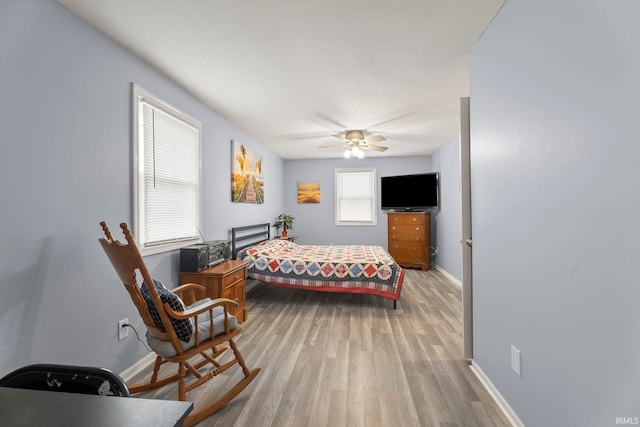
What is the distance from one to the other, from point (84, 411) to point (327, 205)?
6278 mm

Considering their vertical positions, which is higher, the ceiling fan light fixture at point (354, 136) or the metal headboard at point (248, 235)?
the ceiling fan light fixture at point (354, 136)

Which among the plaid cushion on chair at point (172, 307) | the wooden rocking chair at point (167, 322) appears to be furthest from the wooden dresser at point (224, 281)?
the plaid cushion on chair at point (172, 307)

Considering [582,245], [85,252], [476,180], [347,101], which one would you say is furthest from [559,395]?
[347,101]

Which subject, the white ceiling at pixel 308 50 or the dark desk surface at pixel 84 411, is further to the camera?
the white ceiling at pixel 308 50

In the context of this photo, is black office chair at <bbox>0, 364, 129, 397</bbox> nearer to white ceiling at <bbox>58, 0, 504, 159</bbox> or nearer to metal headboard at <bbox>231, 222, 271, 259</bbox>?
white ceiling at <bbox>58, 0, 504, 159</bbox>

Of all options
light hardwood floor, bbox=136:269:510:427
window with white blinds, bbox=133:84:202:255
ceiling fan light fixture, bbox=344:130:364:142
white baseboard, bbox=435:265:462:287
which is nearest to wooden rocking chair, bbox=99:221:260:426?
light hardwood floor, bbox=136:269:510:427

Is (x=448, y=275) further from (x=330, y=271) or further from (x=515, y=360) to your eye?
(x=515, y=360)

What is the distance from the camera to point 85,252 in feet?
6.35

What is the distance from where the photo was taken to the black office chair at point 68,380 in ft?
2.80

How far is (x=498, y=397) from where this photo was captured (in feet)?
6.04

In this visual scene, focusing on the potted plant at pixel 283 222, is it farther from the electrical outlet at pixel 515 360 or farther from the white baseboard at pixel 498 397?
the electrical outlet at pixel 515 360

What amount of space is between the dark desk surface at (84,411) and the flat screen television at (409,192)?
5.92 m

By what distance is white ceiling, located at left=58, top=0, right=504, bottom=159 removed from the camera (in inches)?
71.8

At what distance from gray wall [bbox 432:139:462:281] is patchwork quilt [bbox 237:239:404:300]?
161 cm
